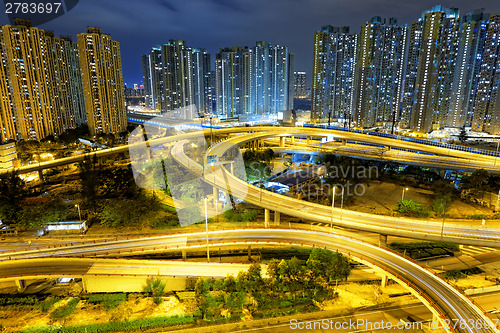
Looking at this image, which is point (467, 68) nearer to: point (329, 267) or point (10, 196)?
point (329, 267)

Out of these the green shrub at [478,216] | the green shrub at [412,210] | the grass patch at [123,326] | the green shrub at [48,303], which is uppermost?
the green shrub at [412,210]

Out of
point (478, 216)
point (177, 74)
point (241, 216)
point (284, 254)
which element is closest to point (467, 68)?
point (478, 216)

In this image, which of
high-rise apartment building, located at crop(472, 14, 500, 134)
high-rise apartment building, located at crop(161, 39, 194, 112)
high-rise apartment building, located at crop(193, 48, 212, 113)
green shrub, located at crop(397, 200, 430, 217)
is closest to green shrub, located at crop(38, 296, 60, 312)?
green shrub, located at crop(397, 200, 430, 217)

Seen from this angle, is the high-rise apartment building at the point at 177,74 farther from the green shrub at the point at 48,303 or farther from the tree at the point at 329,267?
the tree at the point at 329,267

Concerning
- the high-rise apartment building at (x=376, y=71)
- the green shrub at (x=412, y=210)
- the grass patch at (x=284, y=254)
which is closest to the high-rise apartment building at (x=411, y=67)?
the high-rise apartment building at (x=376, y=71)

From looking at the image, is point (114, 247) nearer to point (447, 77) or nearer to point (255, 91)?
point (447, 77)
